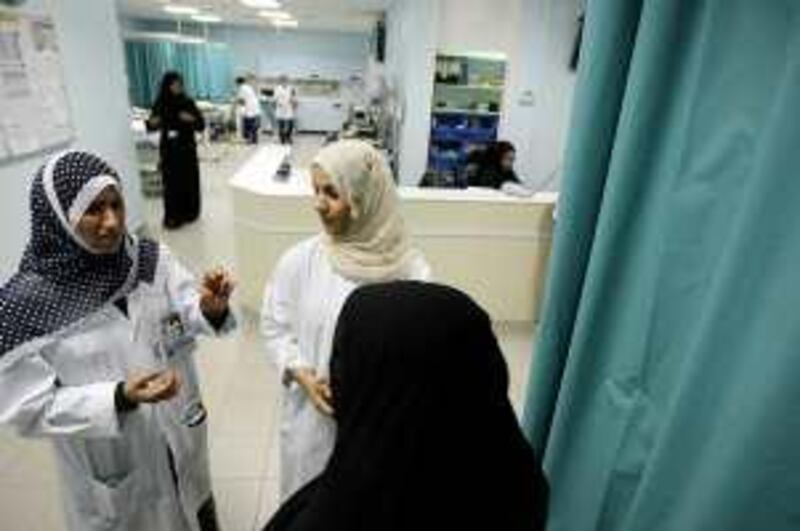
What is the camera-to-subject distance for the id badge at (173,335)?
4.96ft

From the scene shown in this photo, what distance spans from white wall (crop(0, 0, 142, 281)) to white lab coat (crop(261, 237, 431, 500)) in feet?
7.85

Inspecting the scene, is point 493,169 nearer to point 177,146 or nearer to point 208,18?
point 177,146

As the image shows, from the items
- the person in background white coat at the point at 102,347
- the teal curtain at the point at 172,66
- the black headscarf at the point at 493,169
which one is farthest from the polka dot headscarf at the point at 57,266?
the teal curtain at the point at 172,66

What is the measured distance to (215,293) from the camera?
1.54 metres

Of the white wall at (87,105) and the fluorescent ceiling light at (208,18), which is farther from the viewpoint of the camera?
the fluorescent ceiling light at (208,18)

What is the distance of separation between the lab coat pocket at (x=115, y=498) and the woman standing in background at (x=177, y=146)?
4725 millimetres

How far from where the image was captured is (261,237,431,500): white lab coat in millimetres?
1546

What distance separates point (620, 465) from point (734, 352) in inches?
14.1

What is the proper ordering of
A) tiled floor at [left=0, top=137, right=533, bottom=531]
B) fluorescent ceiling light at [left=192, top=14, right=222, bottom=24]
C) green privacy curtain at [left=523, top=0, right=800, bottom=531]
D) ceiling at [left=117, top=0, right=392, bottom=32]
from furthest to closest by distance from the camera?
1. fluorescent ceiling light at [left=192, top=14, right=222, bottom=24]
2. ceiling at [left=117, top=0, right=392, bottom=32]
3. tiled floor at [left=0, top=137, right=533, bottom=531]
4. green privacy curtain at [left=523, top=0, right=800, bottom=531]

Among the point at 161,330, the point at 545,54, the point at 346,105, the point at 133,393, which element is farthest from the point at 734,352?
the point at 346,105

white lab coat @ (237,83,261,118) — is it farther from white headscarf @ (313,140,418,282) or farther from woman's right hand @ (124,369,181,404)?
woman's right hand @ (124,369,181,404)

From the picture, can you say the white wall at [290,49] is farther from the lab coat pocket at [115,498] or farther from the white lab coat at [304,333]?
the lab coat pocket at [115,498]

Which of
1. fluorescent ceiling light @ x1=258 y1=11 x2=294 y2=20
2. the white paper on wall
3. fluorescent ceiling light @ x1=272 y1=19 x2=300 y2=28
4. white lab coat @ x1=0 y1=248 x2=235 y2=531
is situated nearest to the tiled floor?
white lab coat @ x1=0 y1=248 x2=235 y2=531

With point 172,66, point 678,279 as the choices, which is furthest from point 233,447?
point 172,66
